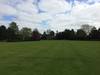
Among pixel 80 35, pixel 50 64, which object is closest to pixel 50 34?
pixel 80 35

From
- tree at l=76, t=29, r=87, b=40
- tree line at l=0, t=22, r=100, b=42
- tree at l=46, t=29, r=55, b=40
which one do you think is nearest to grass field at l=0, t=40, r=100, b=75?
tree line at l=0, t=22, r=100, b=42

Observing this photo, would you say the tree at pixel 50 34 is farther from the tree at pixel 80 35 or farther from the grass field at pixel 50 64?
the grass field at pixel 50 64

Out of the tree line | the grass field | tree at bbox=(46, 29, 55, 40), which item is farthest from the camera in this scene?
tree at bbox=(46, 29, 55, 40)

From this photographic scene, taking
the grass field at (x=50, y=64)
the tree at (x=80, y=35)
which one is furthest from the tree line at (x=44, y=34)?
the grass field at (x=50, y=64)

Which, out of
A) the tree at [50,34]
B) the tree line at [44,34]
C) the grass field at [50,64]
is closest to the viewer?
the grass field at [50,64]

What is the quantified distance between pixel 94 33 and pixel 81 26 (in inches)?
1256

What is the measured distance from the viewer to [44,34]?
13488 cm

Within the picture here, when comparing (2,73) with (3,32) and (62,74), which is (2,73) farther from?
(3,32)

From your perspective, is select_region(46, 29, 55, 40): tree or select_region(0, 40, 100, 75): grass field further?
select_region(46, 29, 55, 40): tree

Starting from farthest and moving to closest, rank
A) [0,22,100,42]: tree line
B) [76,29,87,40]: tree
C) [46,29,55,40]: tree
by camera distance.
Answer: [46,29,55,40]: tree < [76,29,87,40]: tree < [0,22,100,42]: tree line

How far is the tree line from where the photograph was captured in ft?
331

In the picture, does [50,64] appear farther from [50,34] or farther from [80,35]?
[50,34]

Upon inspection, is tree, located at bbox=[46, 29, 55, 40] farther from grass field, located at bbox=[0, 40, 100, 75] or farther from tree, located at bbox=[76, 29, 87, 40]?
grass field, located at bbox=[0, 40, 100, 75]

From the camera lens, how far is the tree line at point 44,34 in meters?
101
